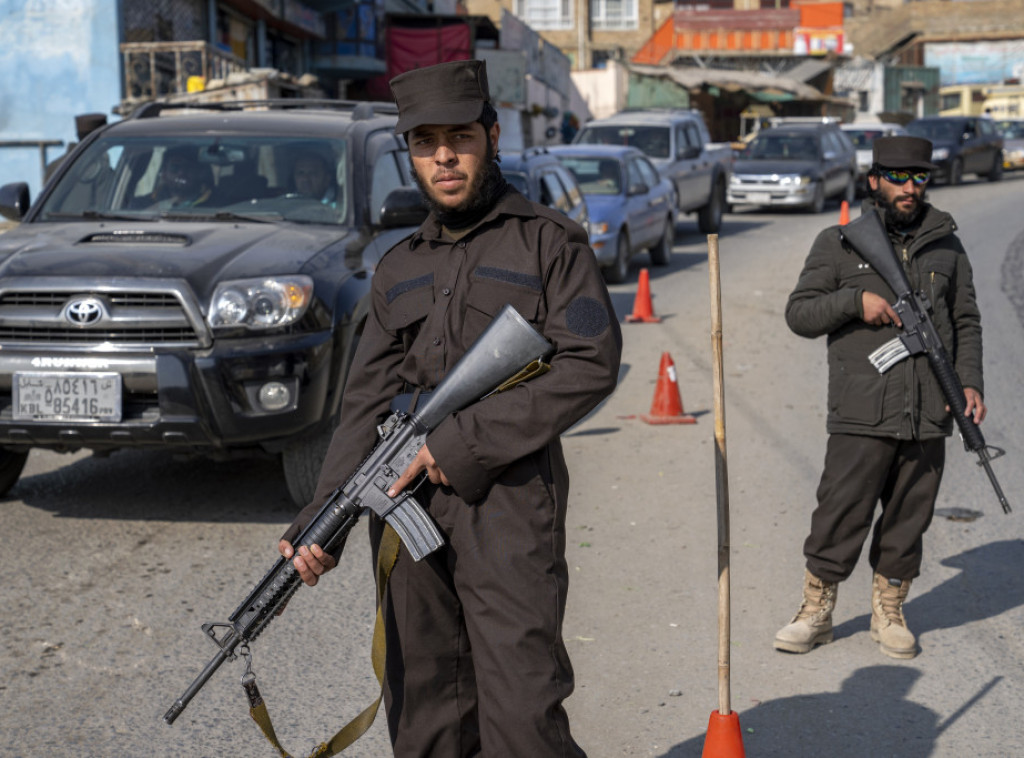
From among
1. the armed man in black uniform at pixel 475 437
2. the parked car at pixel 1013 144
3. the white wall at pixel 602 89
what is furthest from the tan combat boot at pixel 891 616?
the white wall at pixel 602 89

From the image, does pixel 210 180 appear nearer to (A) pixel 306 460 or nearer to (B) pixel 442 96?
(A) pixel 306 460

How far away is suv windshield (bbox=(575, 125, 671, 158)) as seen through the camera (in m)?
20.9

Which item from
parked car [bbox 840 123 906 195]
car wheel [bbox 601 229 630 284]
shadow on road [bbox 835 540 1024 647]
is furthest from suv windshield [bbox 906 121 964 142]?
shadow on road [bbox 835 540 1024 647]

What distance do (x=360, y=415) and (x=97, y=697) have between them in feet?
6.15

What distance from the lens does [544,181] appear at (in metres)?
13.1

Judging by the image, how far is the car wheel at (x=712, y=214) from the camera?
72.5 ft

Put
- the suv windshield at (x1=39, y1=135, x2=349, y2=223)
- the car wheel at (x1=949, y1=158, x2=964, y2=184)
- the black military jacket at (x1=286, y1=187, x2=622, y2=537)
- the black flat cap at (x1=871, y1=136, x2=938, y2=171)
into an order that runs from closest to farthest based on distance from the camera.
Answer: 1. the black military jacket at (x1=286, y1=187, x2=622, y2=537)
2. the black flat cap at (x1=871, y1=136, x2=938, y2=171)
3. the suv windshield at (x1=39, y1=135, x2=349, y2=223)
4. the car wheel at (x1=949, y1=158, x2=964, y2=184)

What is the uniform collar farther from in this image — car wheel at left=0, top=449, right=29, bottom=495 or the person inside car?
car wheel at left=0, top=449, right=29, bottom=495

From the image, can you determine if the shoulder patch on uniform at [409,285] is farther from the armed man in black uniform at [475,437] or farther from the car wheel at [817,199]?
the car wheel at [817,199]

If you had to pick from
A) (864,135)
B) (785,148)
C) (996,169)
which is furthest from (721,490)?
(996,169)

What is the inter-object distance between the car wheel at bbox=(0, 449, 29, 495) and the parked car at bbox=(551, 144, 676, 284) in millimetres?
8946

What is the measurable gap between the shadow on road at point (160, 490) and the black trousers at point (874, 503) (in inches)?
108

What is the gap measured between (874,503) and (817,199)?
21576 millimetres

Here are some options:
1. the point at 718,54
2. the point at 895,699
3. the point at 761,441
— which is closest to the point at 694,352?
the point at 761,441
